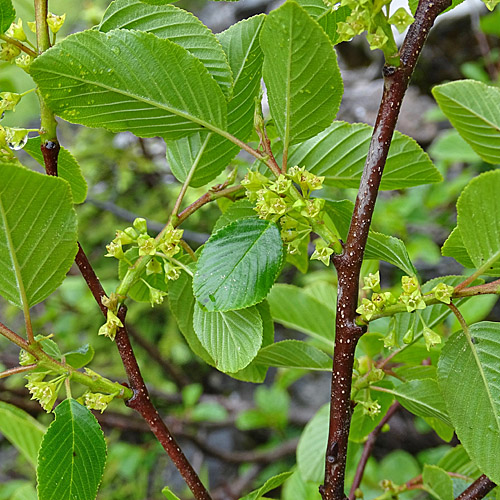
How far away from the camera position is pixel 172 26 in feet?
1.41

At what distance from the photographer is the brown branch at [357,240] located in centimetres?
36

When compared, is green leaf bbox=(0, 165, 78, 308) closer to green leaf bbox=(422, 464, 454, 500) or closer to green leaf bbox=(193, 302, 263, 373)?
green leaf bbox=(193, 302, 263, 373)

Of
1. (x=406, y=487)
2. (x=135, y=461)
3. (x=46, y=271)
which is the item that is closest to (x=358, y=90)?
→ (x=135, y=461)

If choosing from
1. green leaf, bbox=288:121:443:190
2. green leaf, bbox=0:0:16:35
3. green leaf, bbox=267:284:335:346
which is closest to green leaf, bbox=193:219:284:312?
green leaf, bbox=288:121:443:190

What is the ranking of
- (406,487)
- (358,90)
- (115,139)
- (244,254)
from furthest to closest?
1. (358,90)
2. (115,139)
3. (406,487)
4. (244,254)

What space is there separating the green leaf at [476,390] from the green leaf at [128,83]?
0.26m

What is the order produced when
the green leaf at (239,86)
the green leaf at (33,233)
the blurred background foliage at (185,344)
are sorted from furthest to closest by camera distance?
the blurred background foliage at (185,344) → the green leaf at (239,86) → the green leaf at (33,233)

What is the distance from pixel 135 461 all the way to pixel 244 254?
162 cm

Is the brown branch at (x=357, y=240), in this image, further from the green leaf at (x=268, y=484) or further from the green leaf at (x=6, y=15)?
the green leaf at (x=6, y=15)

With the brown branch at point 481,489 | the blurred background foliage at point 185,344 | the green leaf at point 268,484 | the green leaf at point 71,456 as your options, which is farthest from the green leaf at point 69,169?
the blurred background foliage at point 185,344

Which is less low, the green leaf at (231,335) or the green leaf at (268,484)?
the green leaf at (231,335)

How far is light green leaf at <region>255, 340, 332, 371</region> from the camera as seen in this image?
50cm

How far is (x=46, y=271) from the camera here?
15.6 inches

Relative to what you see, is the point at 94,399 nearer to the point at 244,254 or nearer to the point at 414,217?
the point at 244,254
